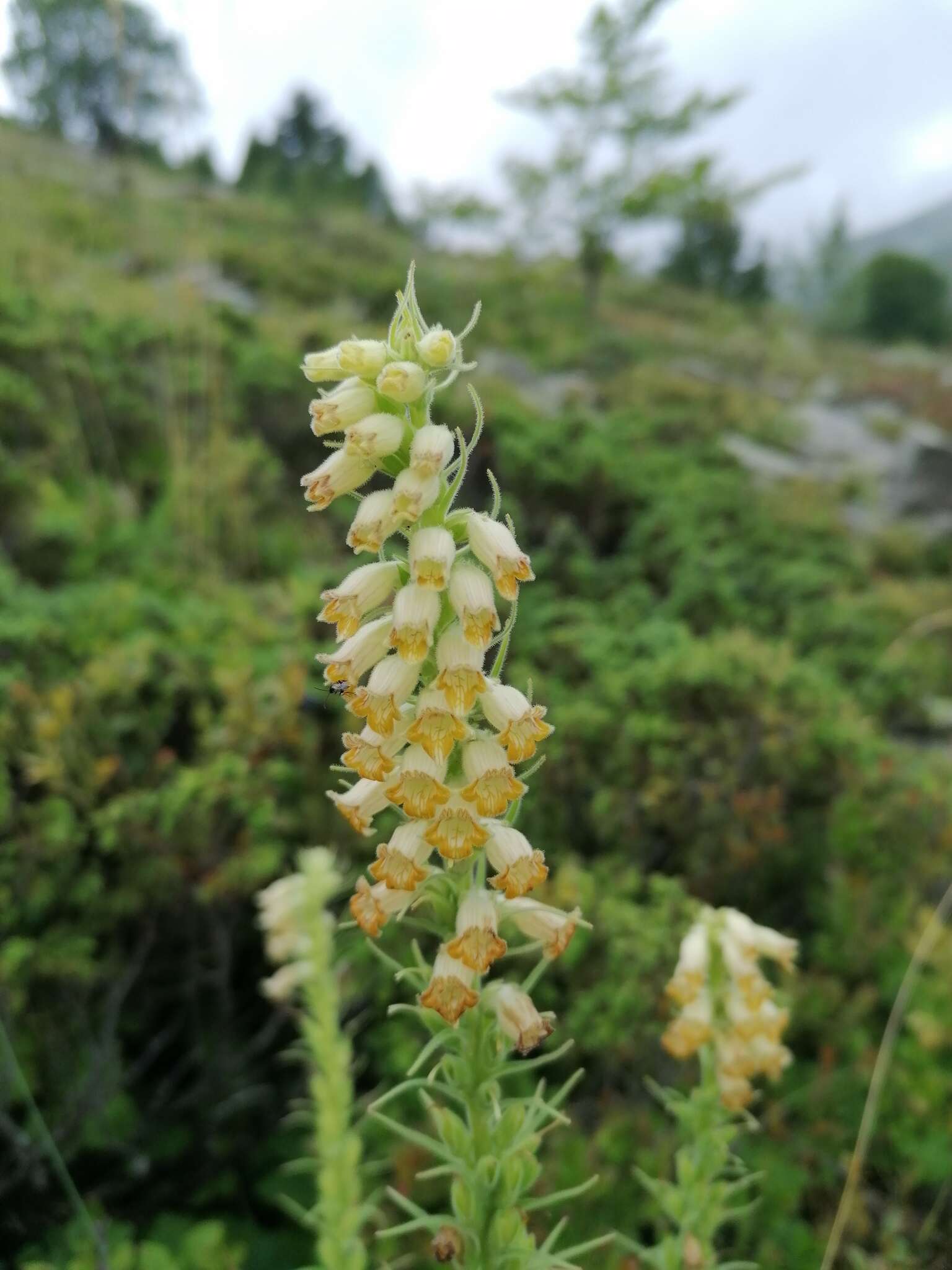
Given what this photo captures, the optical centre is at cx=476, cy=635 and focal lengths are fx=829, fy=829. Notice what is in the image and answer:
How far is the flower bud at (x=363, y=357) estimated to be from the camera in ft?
3.12

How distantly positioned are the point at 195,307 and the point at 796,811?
5180 mm

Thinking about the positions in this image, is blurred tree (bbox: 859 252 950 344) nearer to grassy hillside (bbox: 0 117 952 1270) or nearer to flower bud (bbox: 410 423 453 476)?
grassy hillside (bbox: 0 117 952 1270)

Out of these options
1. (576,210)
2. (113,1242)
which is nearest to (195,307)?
(113,1242)

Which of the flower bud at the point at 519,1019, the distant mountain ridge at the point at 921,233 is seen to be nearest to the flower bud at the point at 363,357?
the flower bud at the point at 519,1019

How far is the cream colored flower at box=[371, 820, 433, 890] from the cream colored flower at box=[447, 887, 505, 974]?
2.7 inches

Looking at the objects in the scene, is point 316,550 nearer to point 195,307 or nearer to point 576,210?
point 195,307

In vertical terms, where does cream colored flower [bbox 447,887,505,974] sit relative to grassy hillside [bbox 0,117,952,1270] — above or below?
above

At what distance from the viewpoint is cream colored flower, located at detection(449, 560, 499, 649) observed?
931 mm

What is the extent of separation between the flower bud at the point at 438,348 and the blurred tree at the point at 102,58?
357 centimetres

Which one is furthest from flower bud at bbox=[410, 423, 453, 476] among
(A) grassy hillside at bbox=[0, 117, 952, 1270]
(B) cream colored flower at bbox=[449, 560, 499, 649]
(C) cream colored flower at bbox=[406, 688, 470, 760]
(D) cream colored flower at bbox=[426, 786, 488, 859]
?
(A) grassy hillside at bbox=[0, 117, 952, 1270]

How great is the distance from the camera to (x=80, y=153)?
16.9 m

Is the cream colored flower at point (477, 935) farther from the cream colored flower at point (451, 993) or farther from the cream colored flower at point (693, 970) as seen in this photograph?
the cream colored flower at point (693, 970)

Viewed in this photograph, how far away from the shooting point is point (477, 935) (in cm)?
96

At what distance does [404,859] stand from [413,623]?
0.92 ft
